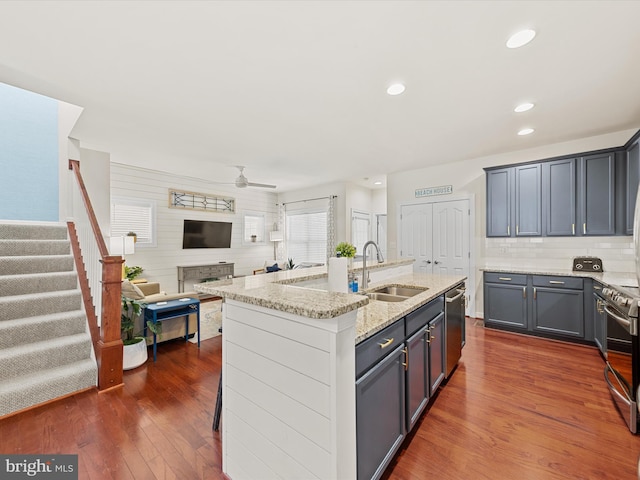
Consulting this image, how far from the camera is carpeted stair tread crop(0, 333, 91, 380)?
2.37m

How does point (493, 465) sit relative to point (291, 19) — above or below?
below

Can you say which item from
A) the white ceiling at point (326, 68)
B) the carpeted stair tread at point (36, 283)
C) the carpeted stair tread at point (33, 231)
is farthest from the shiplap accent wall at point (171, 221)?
the carpeted stair tread at point (36, 283)

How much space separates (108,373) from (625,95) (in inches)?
223

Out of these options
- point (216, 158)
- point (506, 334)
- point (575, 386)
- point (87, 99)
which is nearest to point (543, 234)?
point (506, 334)

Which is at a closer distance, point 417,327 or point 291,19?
point 291,19

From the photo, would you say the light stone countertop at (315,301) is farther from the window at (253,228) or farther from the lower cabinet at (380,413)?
the window at (253,228)

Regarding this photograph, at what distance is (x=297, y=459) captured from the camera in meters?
1.24

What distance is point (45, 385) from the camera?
7.73 feet

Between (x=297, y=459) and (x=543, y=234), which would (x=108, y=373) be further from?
(x=543, y=234)

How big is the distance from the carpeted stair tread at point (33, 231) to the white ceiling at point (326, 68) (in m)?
1.29

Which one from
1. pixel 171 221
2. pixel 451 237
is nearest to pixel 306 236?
pixel 171 221

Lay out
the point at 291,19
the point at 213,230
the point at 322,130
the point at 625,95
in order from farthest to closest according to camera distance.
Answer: the point at 213,230 < the point at 322,130 < the point at 625,95 < the point at 291,19

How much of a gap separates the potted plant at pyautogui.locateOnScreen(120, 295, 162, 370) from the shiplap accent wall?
292 centimetres

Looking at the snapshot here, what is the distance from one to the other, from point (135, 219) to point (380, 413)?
5.90m
